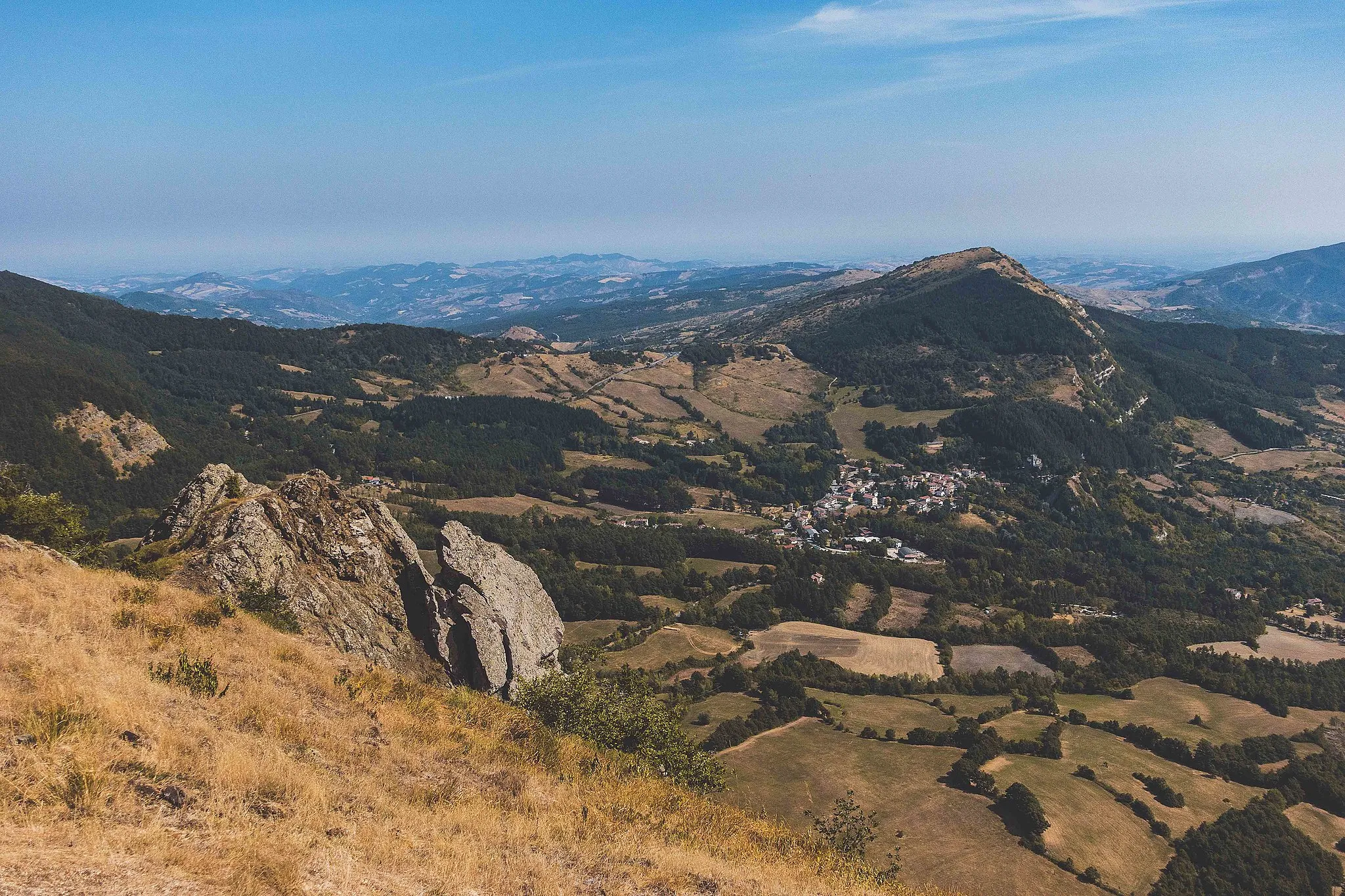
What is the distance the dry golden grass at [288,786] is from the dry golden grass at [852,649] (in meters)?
95.0

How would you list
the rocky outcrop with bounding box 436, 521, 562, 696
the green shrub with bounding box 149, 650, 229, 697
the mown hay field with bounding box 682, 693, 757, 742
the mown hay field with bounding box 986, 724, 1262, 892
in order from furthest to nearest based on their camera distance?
the mown hay field with bounding box 682, 693, 757, 742 → the mown hay field with bounding box 986, 724, 1262, 892 → the rocky outcrop with bounding box 436, 521, 562, 696 → the green shrub with bounding box 149, 650, 229, 697

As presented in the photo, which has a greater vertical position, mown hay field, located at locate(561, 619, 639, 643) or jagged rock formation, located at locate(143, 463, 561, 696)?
jagged rock formation, located at locate(143, 463, 561, 696)

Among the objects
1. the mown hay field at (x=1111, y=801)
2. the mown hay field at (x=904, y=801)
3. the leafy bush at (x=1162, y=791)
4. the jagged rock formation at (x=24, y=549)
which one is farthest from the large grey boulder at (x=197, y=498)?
the leafy bush at (x=1162, y=791)

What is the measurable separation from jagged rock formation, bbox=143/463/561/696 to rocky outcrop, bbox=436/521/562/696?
0.22 ft

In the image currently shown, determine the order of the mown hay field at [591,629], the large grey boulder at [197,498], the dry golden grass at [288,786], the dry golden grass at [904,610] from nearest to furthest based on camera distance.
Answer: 1. the dry golden grass at [288,786]
2. the large grey boulder at [197,498]
3. the mown hay field at [591,629]
4. the dry golden grass at [904,610]

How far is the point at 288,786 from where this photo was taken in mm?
12711

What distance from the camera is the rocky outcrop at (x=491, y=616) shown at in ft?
113

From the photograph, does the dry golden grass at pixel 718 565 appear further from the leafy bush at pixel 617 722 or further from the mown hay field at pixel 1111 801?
the leafy bush at pixel 617 722

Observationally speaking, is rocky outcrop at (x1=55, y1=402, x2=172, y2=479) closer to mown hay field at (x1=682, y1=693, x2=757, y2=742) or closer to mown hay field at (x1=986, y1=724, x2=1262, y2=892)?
mown hay field at (x1=682, y1=693, x2=757, y2=742)

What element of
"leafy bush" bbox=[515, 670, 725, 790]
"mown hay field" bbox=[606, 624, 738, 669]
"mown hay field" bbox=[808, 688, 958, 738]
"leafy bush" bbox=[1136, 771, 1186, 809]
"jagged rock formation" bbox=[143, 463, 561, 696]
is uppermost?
"jagged rock formation" bbox=[143, 463, 561, 696]

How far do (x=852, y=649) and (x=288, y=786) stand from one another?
368 feet

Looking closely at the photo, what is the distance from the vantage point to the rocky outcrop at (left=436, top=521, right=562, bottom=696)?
113ft

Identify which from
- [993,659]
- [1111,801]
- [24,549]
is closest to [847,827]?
[1111,801]

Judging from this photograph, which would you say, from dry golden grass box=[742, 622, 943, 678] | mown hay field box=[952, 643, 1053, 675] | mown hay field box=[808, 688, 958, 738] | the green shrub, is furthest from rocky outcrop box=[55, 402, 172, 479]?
mown hay field box=[952, 643, 1053, 675]
